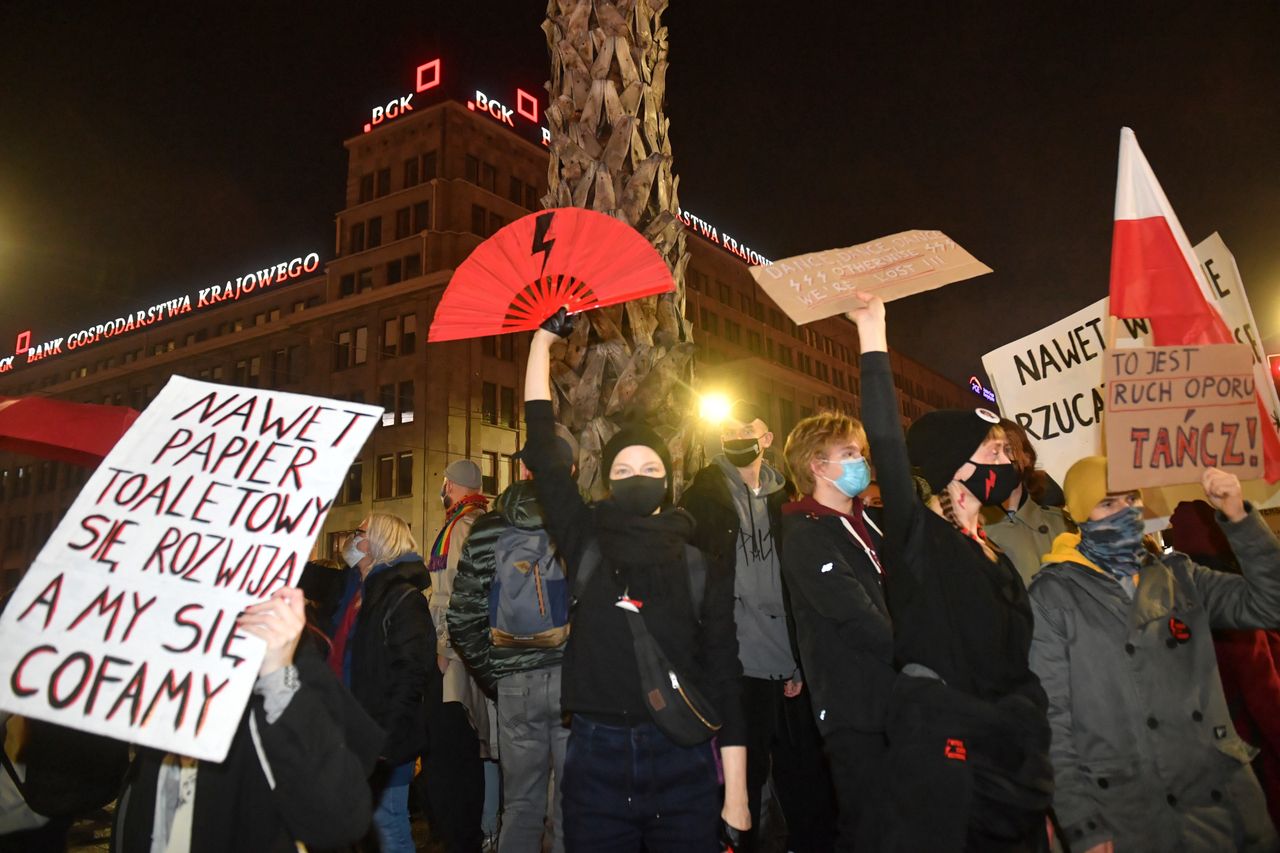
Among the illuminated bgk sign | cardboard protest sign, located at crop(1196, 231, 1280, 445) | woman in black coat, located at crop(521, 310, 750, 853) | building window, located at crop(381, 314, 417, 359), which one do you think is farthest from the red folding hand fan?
the illuminated bgk sign

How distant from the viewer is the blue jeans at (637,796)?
3.16 meters

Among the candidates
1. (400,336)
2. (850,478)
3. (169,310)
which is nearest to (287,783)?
(850,478)

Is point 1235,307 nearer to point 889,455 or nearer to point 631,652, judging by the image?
point 889,455

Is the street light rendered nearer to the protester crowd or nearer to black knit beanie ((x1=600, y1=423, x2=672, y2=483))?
the protester crowd

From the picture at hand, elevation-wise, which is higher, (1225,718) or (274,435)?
(274,435)

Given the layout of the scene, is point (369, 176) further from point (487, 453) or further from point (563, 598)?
point (563, 598)

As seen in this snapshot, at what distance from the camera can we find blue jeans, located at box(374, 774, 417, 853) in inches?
194

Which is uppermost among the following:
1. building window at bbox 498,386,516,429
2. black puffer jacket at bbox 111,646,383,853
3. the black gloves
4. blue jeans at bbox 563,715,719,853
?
building window at bbox 498,386,516,429

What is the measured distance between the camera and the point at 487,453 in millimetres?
41719

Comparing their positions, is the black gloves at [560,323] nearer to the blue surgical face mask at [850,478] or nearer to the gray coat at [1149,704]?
the blue surgical face mask at [850,478]

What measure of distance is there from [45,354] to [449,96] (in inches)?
1867

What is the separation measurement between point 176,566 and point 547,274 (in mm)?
2145

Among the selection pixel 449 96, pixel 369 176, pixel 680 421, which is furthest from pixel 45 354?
pixel 680 421

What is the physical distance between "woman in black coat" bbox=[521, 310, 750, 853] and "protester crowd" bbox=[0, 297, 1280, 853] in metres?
0.01
